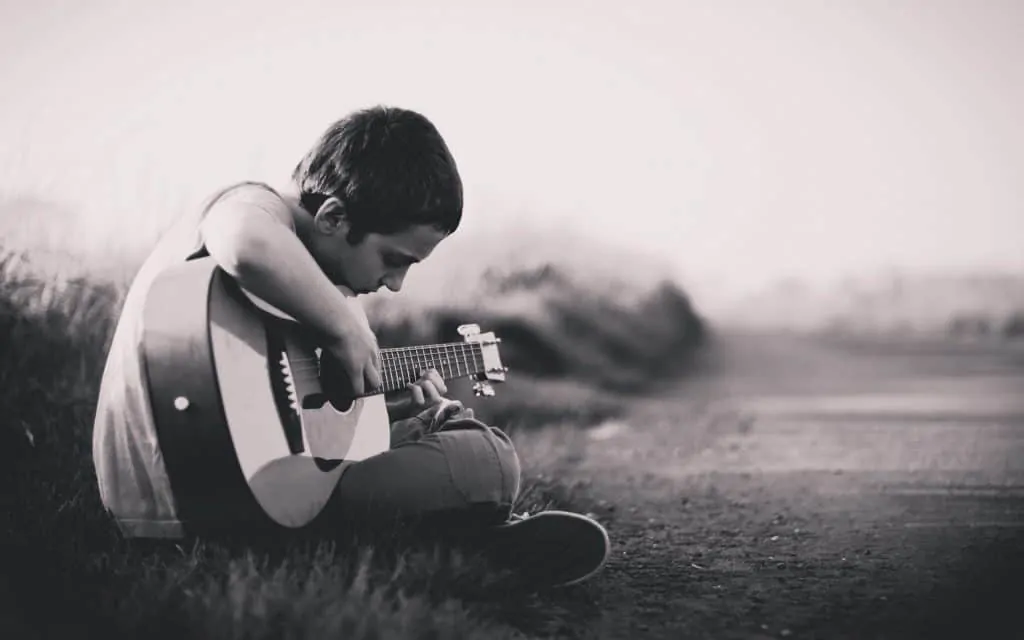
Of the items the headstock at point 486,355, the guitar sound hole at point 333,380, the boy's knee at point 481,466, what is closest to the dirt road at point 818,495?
the boy's knee at point 481,466

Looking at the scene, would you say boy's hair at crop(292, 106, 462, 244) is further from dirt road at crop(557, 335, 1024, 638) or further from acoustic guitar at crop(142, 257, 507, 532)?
dirt road at crop(557, 335, 1024, 638)

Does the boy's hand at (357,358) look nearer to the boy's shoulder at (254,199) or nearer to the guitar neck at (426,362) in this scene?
the guitar neck at (426,362)

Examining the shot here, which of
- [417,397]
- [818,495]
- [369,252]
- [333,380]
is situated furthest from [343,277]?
[818,495]

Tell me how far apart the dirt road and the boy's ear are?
2.66 feet

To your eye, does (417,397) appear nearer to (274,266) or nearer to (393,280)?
(393,280)

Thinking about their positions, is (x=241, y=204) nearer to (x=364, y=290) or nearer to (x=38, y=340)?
(x=364, y=290)

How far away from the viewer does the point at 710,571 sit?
2.15m

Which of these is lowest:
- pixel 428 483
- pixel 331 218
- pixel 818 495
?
pixel 818 495

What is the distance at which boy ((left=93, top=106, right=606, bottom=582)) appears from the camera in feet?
5.24

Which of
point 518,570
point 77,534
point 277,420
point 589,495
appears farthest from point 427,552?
point 589,495

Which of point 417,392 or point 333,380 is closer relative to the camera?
point 333,380

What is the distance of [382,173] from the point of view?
177cm

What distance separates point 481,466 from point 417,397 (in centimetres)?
27

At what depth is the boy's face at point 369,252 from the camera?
5.92 ft
